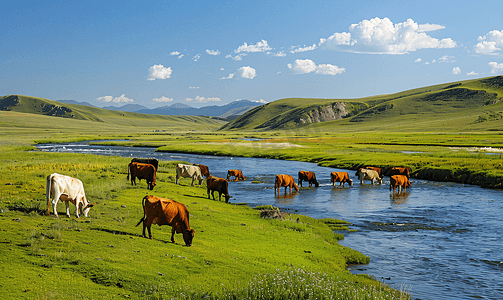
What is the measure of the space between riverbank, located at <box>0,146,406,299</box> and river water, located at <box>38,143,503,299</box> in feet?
5.97

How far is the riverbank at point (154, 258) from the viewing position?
33.0 feet

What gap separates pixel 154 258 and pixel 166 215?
217 cm

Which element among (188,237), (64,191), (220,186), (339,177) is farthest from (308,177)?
(64,191)

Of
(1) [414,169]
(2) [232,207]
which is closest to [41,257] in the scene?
(2) [232,207]

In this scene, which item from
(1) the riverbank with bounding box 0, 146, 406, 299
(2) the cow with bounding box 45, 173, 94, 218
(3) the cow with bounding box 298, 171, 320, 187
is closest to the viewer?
(1) the riverbank with bounding box 0, 146, 406, 299

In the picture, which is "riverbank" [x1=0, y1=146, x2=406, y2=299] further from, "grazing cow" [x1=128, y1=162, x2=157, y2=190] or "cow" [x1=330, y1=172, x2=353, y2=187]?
"cow" [x1=330, y1=172, x2=353, y2=187]

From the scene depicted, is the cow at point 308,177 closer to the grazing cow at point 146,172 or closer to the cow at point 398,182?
the cow at point 398,182

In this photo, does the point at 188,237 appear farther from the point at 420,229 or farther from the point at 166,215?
the point at 420,229

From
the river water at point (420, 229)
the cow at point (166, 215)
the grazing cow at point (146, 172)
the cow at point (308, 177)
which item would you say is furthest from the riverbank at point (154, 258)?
the cow at point (308, 177)

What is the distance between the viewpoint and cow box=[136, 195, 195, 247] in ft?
46.5

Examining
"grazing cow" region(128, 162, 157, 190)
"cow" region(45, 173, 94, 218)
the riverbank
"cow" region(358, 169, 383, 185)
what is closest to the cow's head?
the riverbank

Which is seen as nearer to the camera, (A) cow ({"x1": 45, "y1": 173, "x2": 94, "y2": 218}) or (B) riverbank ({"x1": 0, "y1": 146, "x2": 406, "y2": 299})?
(B) riverbank ({"x1": 0, "y1": 146, "x2": 406, "y2": 299})

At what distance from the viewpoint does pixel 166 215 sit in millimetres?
14211

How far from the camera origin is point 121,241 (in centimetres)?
1345
